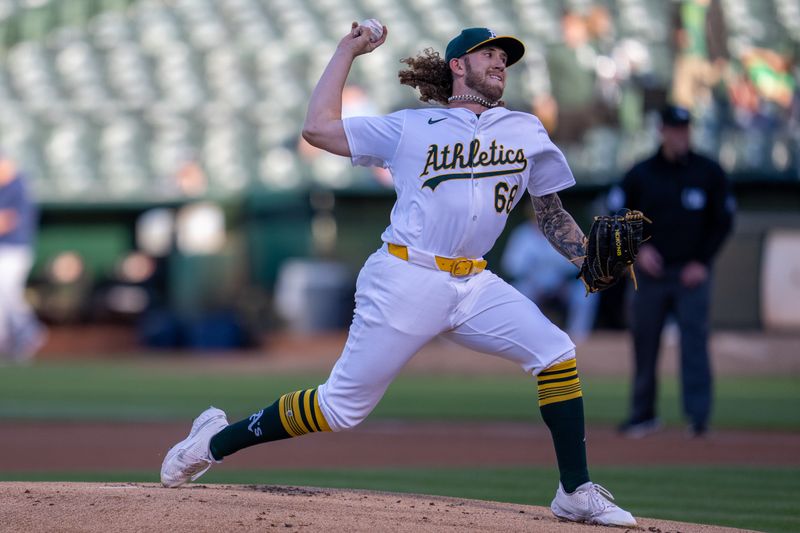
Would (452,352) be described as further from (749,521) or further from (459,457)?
(749,521)

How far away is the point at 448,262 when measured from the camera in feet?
14.6

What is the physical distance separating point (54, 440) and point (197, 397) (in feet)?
9.93

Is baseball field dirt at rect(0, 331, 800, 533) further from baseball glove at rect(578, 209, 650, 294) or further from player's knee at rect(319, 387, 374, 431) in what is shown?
baseball glove at rect(578, 209, 650, 294)

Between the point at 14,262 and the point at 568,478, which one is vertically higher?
the point at 14,262

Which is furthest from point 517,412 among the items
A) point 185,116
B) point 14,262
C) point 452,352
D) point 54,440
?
point 185,116

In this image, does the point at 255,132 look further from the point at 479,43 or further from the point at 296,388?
the point at 479,43

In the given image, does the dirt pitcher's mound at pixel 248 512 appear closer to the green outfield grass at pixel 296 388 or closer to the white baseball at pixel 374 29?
the white baseball at pixel 374 29

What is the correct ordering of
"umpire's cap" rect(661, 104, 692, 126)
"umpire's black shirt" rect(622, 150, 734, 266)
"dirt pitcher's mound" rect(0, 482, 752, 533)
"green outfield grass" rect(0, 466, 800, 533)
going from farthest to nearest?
"umpire's black shirt" rect(622, 150, 734, 266), "umpire's cap" rect(661, 104, 692, 126), "green outfield grass" rect(0, 466, 800, 533), "dirt pitcher's mound" rect(0, 482, 752, 533)

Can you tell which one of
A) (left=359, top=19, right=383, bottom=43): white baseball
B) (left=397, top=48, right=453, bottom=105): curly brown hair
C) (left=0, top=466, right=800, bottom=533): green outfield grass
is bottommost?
(left=0, top=466, right=800, bottom=533): green outfield grass

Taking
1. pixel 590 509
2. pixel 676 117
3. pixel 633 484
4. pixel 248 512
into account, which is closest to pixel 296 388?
pixel 676 117

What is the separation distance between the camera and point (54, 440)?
8.41 m

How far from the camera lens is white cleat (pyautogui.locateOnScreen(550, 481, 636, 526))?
440cm

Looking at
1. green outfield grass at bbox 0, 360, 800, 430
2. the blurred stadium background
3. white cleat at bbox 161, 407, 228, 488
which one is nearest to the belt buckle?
white cleat at bbox 161, 407, 228, 488

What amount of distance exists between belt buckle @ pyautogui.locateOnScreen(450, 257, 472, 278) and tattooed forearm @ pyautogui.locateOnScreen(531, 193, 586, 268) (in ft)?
1.39
